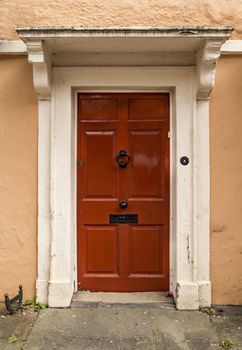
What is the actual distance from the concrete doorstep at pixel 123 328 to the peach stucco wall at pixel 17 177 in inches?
18.0

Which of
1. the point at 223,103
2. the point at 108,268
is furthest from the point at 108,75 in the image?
the point at 108,268

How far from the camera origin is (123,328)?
382 centimetres

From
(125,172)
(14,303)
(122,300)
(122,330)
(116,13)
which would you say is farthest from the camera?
(125,172)

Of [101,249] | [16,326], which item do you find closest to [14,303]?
[16,326]

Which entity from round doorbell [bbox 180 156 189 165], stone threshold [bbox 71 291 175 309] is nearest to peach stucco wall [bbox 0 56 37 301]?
stone threshold [bbox 71 291 175 309]

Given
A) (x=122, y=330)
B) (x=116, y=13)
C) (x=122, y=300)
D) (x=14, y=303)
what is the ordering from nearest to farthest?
(x=122, y=330), (x=14, y=303), (x=116, y=13), (x=122, y=300)

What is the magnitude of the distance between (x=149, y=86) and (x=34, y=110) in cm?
128

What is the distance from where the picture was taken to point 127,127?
449cm

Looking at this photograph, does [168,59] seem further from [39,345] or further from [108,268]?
[39,345]

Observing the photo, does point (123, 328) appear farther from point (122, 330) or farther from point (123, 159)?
point (123, 159)

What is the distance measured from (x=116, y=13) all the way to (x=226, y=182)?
219 centimetres

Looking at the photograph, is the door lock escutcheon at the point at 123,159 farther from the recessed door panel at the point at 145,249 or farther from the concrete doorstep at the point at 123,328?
the concrete doorstep at the point at 123,328

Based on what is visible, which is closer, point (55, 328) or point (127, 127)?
point (55, 328)

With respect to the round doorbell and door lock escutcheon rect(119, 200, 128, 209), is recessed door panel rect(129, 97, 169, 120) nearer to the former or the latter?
the round doorbell
